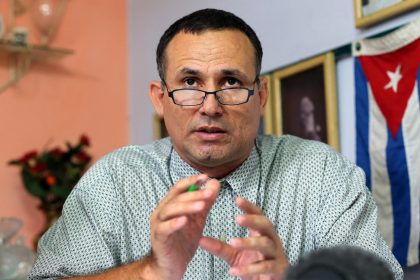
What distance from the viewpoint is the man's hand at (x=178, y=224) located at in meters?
0.91

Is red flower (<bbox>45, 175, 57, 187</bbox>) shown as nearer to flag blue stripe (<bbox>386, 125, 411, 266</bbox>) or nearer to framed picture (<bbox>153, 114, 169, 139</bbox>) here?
framed picture (<bbox>153, 114, 169, 139</bbox>)

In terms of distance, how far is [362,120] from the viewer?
2035 millimetres

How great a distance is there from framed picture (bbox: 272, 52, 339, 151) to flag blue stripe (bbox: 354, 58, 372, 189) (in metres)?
0.09

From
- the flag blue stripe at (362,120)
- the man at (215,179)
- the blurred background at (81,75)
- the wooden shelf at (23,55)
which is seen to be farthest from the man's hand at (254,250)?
the wooden shelf at (23,55)

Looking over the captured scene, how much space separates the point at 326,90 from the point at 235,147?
0.91 m

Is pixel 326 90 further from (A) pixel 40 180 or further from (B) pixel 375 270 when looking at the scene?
(B) pixel 375 270

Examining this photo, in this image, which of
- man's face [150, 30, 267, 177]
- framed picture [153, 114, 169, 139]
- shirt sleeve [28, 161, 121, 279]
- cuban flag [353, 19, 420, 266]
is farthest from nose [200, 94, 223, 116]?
framed picture [153, 114, 169, 139]

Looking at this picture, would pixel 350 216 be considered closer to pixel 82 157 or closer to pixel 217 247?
pixel 217 247

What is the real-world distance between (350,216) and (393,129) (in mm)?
722

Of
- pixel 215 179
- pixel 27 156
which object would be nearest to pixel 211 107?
pixel 215 179

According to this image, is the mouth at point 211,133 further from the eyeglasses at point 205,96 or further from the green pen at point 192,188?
the green pen at point 192,188

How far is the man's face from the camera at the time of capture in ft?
4.30

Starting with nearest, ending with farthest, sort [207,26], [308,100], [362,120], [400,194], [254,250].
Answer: [254,250] < [207,26] < [400,194] < [362,120] < [308,100]

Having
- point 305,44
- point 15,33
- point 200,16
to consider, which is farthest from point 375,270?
point 15,33
